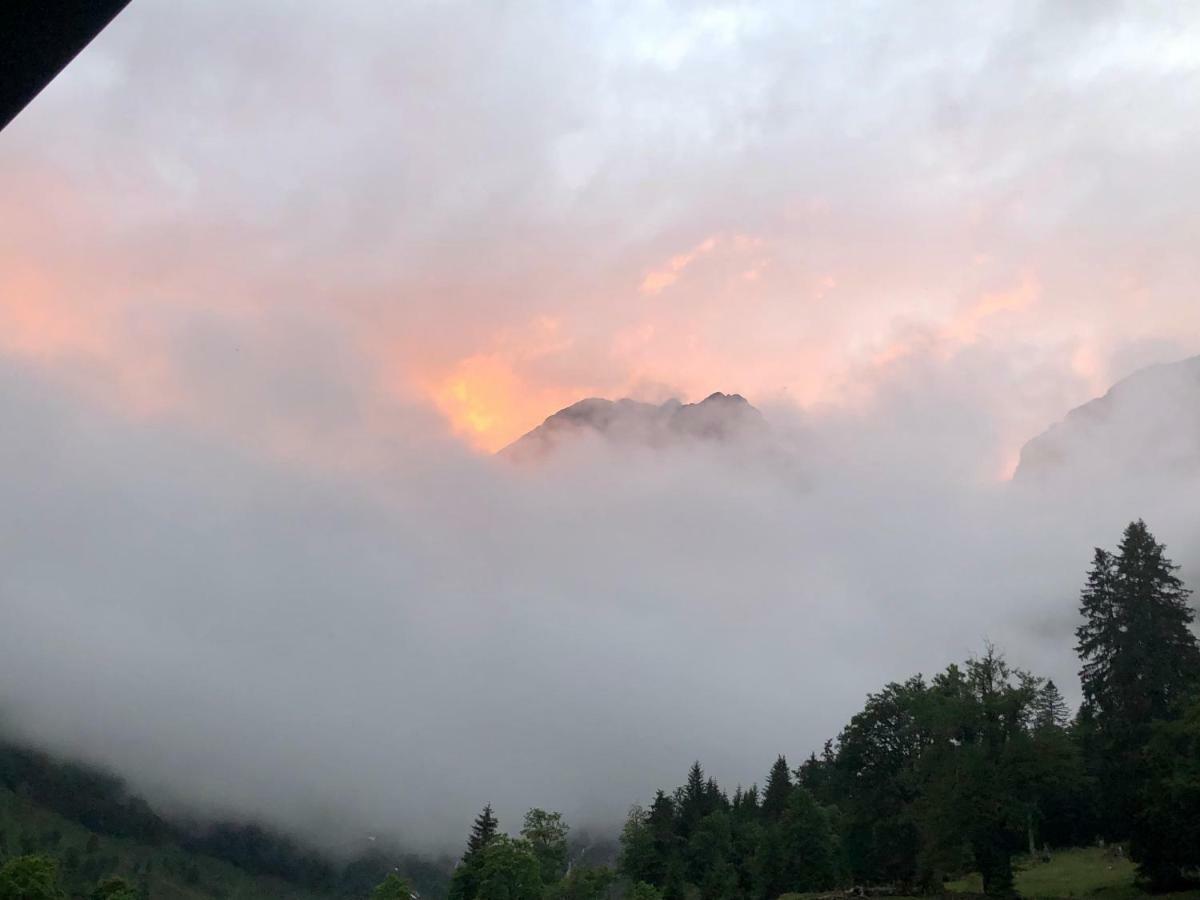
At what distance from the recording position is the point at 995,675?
57.3 metres

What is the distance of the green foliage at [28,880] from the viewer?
91.9m

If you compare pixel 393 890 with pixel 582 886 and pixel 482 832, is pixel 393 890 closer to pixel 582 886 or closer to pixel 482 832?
pixel 582 886

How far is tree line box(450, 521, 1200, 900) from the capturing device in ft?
172

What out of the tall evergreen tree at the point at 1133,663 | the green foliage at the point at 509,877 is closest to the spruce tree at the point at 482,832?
the green foliage at the point at 509,877

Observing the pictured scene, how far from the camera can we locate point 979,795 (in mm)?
52875

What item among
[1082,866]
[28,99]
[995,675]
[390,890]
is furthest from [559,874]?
[28,99]

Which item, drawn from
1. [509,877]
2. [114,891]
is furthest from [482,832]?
[509,877]

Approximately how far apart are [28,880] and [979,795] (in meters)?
93.1

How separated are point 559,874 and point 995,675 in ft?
→ 230

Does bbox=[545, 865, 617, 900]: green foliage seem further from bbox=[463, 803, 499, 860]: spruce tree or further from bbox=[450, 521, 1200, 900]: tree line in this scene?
bbox=[463, 803, 499, 860]: spruce tree

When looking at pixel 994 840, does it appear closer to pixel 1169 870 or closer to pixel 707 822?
pixel 1169 870

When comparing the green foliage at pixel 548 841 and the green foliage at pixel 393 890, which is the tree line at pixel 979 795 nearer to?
the green foliage at pixel 548 841

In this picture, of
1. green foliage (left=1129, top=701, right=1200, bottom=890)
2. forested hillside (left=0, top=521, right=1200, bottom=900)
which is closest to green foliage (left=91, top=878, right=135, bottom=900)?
forested hillside (left=0, top=521, right=1200, bottom=900)

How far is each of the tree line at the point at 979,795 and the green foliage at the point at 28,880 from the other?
41710 mm
